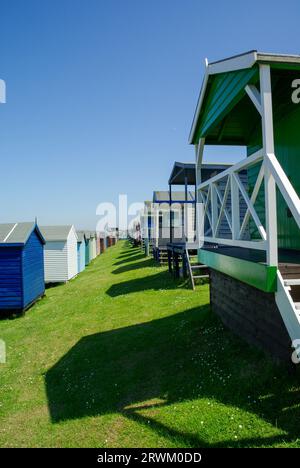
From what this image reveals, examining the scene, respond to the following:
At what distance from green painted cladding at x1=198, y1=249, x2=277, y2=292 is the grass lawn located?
135 centimetres

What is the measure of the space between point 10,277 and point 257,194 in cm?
1057

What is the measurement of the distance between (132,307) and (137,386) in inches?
218

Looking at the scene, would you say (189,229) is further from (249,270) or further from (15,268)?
(249,270)

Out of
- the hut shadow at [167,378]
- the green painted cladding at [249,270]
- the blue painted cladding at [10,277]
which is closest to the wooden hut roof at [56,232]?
the blue painted cladding at [10,277]

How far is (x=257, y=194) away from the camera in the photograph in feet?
17.9

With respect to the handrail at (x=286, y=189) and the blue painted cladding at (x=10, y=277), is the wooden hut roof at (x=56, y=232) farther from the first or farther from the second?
the handrail at (x=286, y=189)

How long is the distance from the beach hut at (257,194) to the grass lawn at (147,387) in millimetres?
604

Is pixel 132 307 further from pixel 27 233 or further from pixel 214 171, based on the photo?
pixel 214 171

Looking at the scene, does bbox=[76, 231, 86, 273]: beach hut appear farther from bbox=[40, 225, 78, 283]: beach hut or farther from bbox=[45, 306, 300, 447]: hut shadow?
bbox=[45, 306, 300, 447]: hut shadow

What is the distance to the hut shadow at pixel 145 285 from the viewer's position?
1327 centimetres

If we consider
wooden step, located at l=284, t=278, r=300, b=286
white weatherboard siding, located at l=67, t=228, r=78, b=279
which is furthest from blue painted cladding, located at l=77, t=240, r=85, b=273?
wooden step, located at l=284, t=278, r=300, b=286

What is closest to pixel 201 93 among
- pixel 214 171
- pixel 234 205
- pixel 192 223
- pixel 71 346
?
pixel 234 205

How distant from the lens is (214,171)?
15.2m

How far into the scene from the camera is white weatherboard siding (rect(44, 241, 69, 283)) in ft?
63.1
